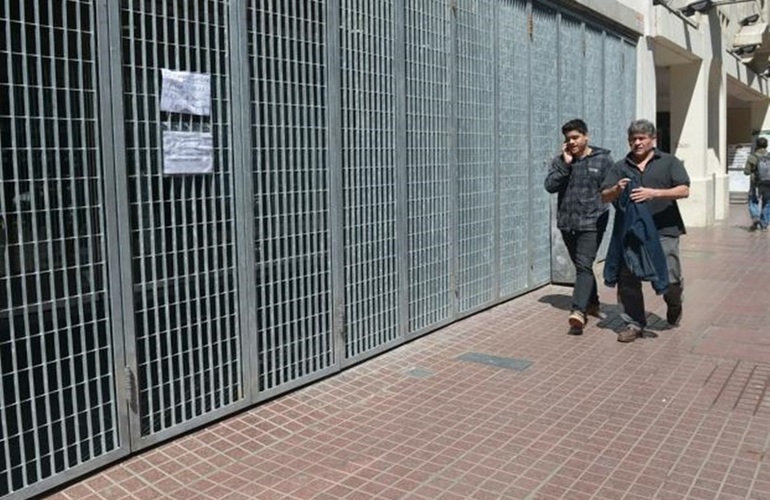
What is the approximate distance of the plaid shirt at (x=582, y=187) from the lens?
22.9 feet

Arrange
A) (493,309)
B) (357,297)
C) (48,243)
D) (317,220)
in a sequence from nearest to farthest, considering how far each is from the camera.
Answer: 1. (48,243)
2. (317,220)
3. (357,297)
4. (493,309)

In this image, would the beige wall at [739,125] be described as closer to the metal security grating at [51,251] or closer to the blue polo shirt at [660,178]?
the blue polo shirt at [660,178]

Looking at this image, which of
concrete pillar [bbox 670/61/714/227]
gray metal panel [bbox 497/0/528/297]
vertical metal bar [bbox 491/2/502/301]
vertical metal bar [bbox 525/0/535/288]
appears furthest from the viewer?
concrete pillar [bbox 670/61/714/227]

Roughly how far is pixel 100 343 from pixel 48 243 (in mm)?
601

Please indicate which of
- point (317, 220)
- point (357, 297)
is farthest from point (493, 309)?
point (317, 220)

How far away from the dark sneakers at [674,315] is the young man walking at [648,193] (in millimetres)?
226

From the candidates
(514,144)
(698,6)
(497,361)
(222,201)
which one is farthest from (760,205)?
(222,201)

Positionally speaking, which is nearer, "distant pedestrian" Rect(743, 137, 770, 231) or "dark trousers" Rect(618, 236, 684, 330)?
"dark trousers" Rect(618, 236, 684, 330)

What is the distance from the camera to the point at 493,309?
7906 mm

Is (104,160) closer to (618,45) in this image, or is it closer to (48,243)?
(48,243)

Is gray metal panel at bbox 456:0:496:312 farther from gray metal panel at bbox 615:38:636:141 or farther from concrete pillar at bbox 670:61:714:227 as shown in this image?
concrete pillar at bbox 670:61:714:227

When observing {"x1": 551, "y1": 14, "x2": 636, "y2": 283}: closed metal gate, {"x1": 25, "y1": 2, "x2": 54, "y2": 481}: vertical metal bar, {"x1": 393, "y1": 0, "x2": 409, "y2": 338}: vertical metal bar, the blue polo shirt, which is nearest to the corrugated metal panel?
{"x1": 551, "y1": 14, "x2": 636, "y2": 283}: closed metal gate

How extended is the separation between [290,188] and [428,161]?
74.7 inches

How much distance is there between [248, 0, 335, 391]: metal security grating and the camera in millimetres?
4902
